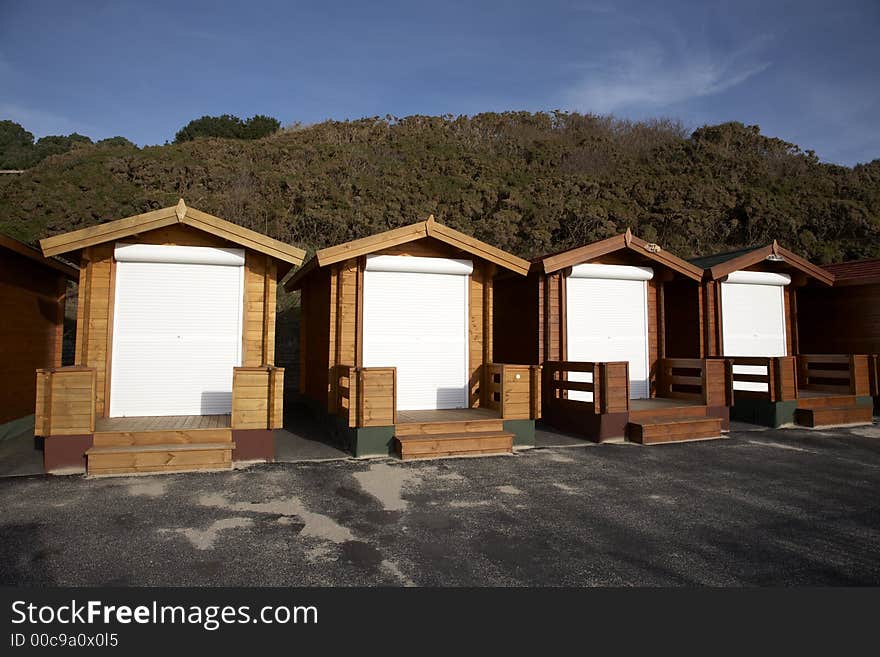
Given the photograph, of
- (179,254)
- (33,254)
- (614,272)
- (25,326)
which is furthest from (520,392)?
(25,326)

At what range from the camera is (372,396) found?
7105mm

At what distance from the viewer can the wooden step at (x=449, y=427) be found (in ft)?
24.0

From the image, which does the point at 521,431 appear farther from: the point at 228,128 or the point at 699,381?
the point at 228,128

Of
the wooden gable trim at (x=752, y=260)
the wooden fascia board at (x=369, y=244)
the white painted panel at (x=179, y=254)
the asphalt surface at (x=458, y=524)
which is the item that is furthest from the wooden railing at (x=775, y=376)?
the white painted panel at (x=179, y=254)

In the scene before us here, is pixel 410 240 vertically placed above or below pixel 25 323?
above

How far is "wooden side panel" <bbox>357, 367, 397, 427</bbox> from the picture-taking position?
278 inches

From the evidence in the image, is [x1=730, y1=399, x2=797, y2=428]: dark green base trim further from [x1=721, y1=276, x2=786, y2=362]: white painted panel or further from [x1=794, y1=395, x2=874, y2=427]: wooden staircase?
[x1=721, y1=276, x2=786, y2=362]: white painted panel

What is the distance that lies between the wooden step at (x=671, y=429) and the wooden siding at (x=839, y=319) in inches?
218

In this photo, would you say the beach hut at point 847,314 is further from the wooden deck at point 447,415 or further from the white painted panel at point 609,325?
the wooden deck at point 447,415

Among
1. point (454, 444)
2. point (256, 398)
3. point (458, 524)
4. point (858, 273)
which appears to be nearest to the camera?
point (458, 524)

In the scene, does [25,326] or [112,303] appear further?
[25,326]

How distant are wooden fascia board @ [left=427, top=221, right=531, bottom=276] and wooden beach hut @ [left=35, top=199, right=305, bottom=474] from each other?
6.76 ft

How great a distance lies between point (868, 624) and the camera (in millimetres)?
2861

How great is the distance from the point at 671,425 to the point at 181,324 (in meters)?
7.60
